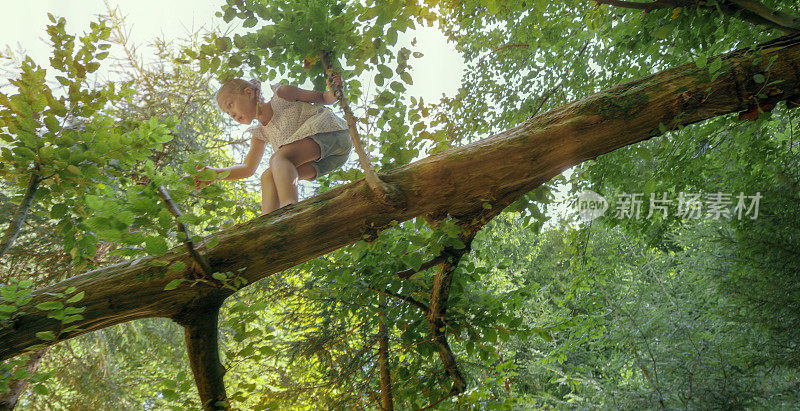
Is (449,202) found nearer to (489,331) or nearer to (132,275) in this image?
(489,331)

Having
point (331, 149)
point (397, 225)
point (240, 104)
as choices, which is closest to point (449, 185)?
point (397, 225)

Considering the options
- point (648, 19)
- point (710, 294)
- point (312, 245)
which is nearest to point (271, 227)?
point (312, 245)

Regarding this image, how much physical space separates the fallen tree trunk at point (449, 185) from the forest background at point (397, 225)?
0.30 ft

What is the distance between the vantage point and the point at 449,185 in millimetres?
1677

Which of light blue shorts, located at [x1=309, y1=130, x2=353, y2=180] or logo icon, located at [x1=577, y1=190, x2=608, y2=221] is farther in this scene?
logo icon, located at [x1=577, y1=190, x2=608, y2=221]

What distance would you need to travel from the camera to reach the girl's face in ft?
7.37

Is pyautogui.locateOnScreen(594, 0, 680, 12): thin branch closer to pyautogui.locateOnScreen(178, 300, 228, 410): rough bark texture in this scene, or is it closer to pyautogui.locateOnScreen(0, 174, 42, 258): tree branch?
pyautogui.locateOnScreen(178, 300, 228, 410): rough bark texture

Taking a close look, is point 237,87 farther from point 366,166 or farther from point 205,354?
point 205,354

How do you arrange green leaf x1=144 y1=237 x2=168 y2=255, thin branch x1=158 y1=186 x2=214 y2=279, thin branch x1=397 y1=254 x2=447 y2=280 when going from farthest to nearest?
thin branch x1=397 y1=254 x2=447 y2=280
thin branch x1=158 y1=186 x2=214 y2=279
green leaf x1=144 y1=237 x2=168 y2=255

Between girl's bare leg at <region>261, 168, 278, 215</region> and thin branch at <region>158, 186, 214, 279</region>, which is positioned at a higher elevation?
girl's bare leg at <region>261, 168, 278, 215</region>

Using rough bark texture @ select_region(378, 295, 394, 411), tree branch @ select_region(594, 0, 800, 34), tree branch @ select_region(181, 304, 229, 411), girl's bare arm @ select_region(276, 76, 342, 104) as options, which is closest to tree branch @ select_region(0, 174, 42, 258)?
tree branch @ select_region(181, 304, 229, 411)

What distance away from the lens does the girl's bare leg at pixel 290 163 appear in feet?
6.96

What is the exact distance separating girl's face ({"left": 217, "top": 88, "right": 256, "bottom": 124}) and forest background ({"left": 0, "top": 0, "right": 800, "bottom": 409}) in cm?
39

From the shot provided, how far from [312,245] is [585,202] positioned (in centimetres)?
296
